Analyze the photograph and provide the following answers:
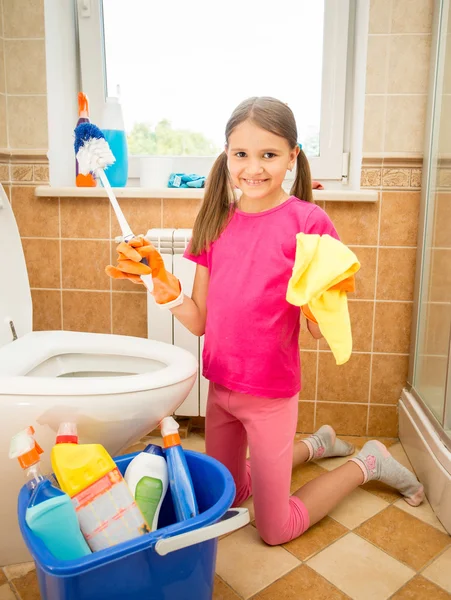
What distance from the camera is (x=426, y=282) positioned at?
150 centimetres

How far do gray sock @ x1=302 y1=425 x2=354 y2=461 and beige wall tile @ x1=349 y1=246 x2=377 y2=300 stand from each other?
39 centimetres

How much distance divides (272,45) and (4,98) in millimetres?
799

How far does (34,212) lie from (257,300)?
2.92ft

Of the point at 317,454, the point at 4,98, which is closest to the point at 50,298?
the point at 4,98

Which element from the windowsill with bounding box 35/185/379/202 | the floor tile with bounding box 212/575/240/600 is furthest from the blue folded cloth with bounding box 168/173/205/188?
the floor tile with bounding box 212/575/240/600

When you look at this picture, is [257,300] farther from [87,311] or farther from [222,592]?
[87,311]

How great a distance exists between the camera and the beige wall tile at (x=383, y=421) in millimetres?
1678

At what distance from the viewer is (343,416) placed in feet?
5.56

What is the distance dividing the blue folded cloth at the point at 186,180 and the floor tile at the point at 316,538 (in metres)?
0.96

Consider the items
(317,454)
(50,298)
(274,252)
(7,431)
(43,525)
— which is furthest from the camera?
(50,298)

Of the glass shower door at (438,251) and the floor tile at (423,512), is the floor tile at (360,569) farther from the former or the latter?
the glass shower door at (438,251)

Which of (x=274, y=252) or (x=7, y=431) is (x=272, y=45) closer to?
(x=274, y=252)

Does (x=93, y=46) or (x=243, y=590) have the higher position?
(x=93, y=46)

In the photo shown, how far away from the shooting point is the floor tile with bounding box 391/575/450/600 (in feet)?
3.41
